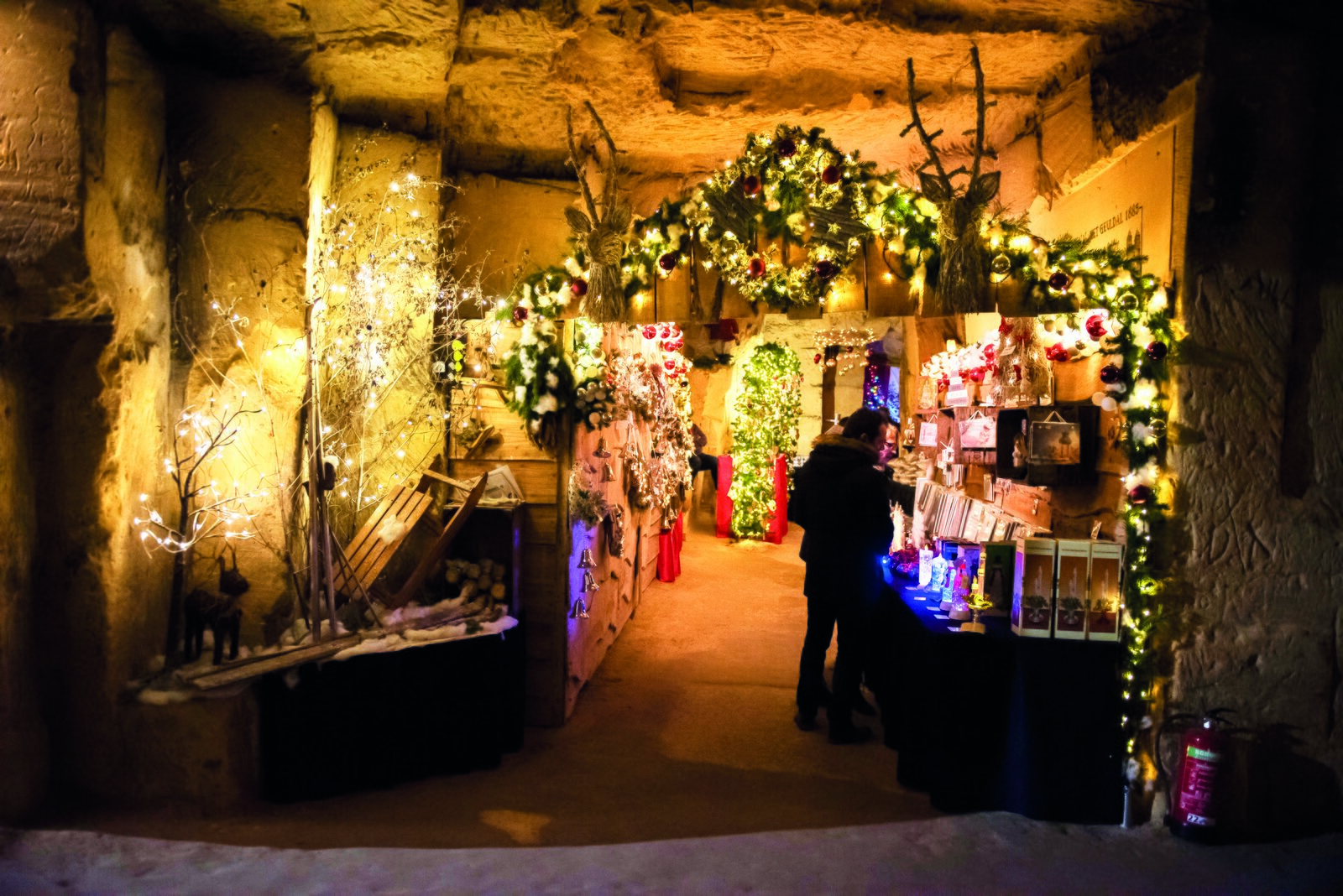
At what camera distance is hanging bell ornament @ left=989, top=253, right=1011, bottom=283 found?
160 inches

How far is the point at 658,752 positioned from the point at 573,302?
110 inches

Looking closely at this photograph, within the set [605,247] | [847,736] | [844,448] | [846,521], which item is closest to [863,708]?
[847,736]

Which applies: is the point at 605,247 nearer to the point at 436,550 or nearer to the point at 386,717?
the point at 436,550

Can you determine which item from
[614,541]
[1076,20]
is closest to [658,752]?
[614,541]

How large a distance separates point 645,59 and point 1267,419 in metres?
3.70

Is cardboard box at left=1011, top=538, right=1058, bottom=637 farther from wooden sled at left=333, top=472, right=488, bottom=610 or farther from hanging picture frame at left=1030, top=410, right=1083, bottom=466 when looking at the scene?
wooden sled at left=333, top=472, right=488, bottom=610

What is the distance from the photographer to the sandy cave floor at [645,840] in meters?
3.07

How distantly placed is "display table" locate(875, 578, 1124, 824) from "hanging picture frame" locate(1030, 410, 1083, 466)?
0.89 m

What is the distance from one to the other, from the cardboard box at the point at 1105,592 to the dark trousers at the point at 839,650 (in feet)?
4.47

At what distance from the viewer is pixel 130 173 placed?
3.78 meters

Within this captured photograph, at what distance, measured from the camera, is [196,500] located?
409cm

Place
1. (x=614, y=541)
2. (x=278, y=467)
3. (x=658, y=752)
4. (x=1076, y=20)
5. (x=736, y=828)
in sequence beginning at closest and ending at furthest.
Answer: (x=736, y=828) < (x=1076, y=20) < (x=278, y=467) < (x=658, y=752) < (x=614, y=541)

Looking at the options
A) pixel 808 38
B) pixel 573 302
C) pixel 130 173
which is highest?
pixel 808 38

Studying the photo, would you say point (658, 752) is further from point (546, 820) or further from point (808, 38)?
point (808, 38)
